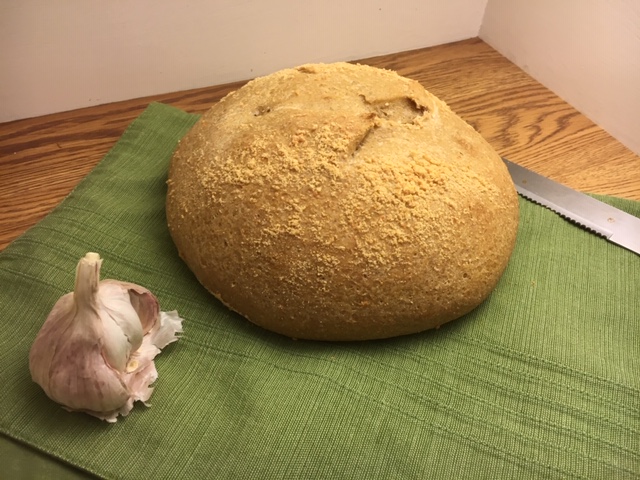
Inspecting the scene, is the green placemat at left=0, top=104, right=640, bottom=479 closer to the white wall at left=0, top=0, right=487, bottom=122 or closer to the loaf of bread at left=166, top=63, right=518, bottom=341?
the loaf of bread at left=166, top=63, right=518, bottom=341

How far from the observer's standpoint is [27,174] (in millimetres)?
1139

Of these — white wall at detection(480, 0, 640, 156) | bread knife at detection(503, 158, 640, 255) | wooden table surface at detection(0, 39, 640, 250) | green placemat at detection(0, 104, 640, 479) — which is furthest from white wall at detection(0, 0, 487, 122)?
bread knife at detection(503, 158, 640, 255)

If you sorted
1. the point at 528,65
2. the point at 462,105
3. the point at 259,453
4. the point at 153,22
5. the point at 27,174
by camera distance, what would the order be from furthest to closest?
the point at 528,65
the point at 462,105
the point at 153,22
the point at 27,174
the point at 259,453

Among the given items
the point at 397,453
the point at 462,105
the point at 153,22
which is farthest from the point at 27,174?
the point at 462,105

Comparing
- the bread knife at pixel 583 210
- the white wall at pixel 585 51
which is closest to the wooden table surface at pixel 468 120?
the white wall at pixel 585 51

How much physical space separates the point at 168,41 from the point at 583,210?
2.97 feet

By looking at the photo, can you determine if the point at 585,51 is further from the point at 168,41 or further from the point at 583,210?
the point at 168,41

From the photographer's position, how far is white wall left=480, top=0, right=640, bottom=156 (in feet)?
4.33

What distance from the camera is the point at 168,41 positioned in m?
1.29

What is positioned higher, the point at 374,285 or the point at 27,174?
the point at 374,285

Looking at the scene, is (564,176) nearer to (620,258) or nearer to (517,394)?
(620,258)

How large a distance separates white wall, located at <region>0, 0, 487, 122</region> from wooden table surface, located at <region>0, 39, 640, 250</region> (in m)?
0.04

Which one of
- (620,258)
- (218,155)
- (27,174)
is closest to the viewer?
(218,155)

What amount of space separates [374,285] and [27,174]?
734 mm
